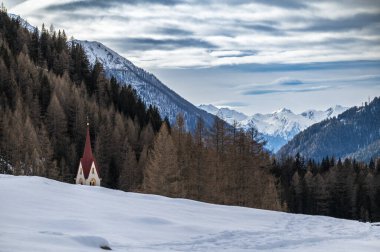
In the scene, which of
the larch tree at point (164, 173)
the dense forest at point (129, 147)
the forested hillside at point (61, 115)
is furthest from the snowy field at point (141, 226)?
the forested hillside at point (61, 115)

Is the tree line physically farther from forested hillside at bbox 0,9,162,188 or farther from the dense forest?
forested hillside at bbox 0,9,162,188

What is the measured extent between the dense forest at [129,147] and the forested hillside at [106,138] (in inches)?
5.6

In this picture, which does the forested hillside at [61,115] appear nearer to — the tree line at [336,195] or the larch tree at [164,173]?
the larch tree at [164,173]

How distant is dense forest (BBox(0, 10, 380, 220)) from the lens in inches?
1950

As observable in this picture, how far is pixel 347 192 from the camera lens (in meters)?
109

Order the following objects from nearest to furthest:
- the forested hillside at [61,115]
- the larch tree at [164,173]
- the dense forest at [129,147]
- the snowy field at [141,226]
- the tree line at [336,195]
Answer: the snowy field at [141,226], the larch tree at [164,173], the dense forest at [129,147], the forested hillside at [61,115], the tree line at [336,195]

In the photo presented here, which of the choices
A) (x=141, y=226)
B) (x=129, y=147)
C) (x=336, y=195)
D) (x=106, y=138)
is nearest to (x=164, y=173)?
(x=141, y=226)

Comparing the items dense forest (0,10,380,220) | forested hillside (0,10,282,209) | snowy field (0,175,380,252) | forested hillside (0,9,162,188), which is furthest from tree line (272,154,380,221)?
snowy field (0,175,380,252)

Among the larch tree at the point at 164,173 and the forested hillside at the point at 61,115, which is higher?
the forested hillside at the point at 61,115

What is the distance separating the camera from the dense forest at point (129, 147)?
4953 cm

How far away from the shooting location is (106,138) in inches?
3725

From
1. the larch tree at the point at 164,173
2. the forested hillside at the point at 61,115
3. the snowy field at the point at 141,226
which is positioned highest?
the forested hillside at the point at 61,115

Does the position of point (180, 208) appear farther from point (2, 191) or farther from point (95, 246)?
point (95, 246)

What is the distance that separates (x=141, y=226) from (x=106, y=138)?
78.9 m
